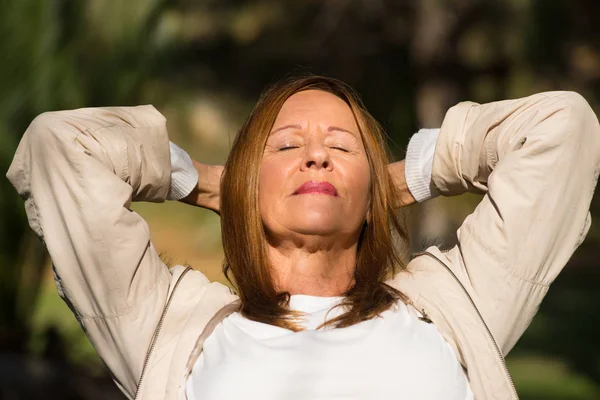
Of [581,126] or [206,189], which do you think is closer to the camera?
[581,126]

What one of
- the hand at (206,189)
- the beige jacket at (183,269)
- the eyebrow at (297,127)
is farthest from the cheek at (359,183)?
the hand at (206,189)

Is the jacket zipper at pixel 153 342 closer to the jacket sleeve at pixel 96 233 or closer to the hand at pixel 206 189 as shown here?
the jacket sleeve at pixel 96 233

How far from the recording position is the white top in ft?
8.11

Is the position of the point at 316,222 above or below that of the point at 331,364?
above

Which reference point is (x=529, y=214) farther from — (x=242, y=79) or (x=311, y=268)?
(x=242, y=79)

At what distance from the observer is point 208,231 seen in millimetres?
10094

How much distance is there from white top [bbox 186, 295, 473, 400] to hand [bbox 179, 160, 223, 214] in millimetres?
478

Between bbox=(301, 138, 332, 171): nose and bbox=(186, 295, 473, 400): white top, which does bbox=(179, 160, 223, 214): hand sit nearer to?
bbox=(301, 138, 332, 171): nose

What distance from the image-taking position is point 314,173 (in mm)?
2756

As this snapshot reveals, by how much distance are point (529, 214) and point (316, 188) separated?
21.4 inches

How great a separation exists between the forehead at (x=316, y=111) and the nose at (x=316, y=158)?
0.10 m

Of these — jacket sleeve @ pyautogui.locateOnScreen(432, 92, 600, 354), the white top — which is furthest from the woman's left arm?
the white top

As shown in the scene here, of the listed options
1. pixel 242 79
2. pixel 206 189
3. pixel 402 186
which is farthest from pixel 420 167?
pixel 242 79

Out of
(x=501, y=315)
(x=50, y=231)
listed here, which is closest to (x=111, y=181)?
(x=50, y=231)
